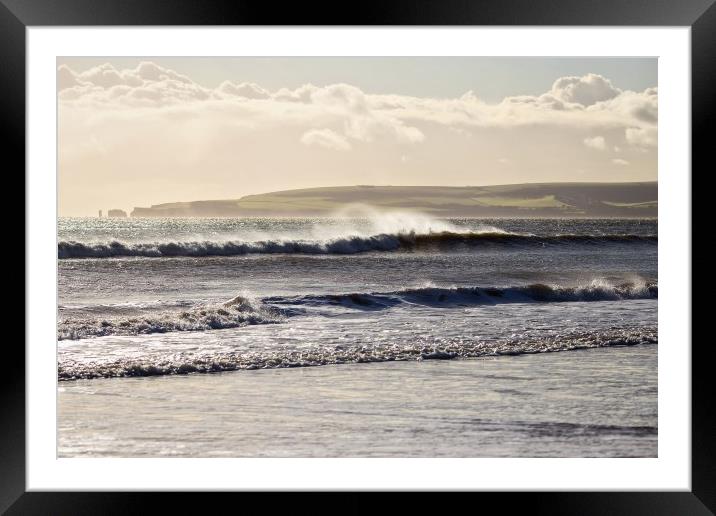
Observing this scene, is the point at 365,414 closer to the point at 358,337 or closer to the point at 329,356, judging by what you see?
the point at 329,356

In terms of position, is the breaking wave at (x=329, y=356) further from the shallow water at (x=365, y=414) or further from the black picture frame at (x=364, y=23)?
the black picture frame at (x=364, y=23)

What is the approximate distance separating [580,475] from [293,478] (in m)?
0.90

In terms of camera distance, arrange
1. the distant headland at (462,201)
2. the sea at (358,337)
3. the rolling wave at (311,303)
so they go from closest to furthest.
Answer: the sea at (358,337)
the rolling wave at (311,303)
the distant headland at (462,201)

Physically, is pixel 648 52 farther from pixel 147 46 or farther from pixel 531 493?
pixel 147 46

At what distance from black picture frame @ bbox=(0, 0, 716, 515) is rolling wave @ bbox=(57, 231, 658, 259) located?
6.14 meters

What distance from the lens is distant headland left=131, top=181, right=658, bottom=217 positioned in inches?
324

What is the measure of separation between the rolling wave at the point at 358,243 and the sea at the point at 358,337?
20 mm

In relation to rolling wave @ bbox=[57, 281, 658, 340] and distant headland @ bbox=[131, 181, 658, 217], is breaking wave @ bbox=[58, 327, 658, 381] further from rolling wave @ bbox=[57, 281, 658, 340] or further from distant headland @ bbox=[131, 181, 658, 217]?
distant headland @ bbox=[131, 181, 658, 217]

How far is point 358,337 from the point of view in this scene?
4992 mm

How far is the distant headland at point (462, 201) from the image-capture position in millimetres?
8242

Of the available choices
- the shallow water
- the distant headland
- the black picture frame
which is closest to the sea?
the shallow water

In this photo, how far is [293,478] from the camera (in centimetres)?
227

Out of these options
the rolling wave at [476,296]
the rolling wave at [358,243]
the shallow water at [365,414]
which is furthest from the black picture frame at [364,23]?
the rolling wave at [358,243]
